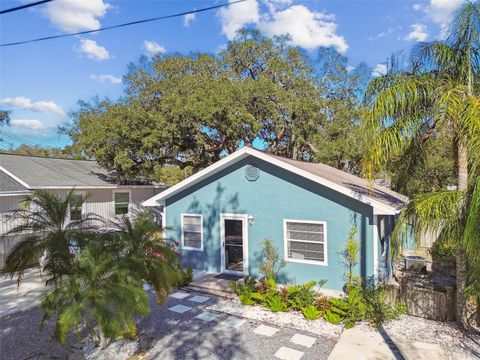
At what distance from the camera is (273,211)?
1034 centimetres

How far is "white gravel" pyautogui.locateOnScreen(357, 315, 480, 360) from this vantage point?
20.0 feet

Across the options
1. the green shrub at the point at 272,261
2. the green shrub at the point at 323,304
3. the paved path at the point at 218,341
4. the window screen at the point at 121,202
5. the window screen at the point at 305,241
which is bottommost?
the paved path at the point at 218,341

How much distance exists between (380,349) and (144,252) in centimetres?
494

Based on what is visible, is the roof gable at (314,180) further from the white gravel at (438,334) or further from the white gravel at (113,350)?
the white gravel at (113,350)

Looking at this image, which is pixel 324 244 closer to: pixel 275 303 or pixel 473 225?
pixel 275 303

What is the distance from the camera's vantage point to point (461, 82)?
22.3ft

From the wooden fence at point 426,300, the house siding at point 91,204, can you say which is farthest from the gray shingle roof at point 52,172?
the wooden fence at point 426,300

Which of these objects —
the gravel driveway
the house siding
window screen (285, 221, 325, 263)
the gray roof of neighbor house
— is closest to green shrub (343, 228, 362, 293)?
window screen (285, 221, 325, 263)

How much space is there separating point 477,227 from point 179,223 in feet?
29.5

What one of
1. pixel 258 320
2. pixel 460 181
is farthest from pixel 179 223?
pixel 460 181

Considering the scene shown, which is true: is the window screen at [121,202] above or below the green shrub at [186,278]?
above

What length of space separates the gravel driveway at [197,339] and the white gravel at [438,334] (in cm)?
154

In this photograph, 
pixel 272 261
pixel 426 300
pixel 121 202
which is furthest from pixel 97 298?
pixel 121 202

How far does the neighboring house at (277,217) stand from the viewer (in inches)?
359
